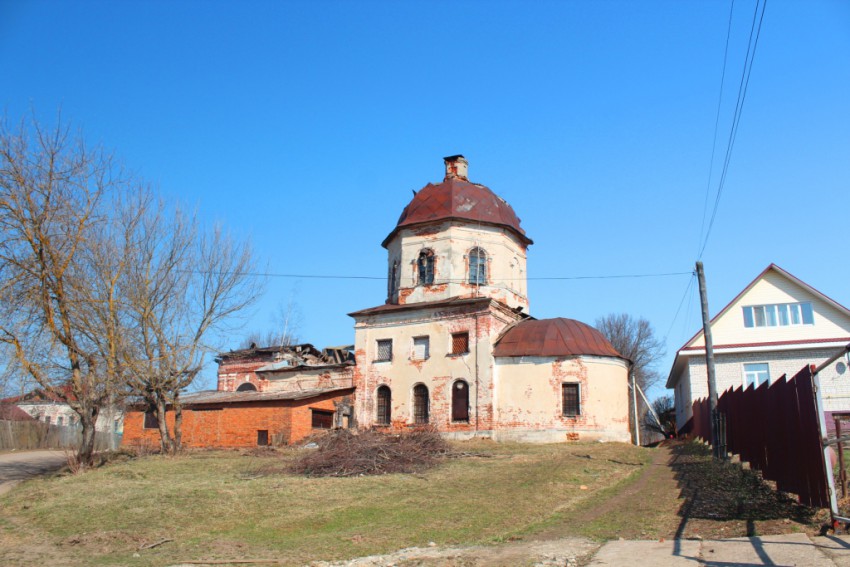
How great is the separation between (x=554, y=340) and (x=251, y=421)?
42.8 ft

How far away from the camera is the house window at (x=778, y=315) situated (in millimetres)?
29062

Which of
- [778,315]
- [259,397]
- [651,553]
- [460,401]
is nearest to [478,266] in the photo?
[460,401]

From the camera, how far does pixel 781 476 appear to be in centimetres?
1056

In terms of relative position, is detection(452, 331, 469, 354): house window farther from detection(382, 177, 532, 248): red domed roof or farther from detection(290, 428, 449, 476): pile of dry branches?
detection(290, 428, 449, 476): pile of dry branches

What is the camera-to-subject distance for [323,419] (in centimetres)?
2989

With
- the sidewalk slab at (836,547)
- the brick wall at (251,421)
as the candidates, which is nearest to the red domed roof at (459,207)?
the brick wall at (251,421)

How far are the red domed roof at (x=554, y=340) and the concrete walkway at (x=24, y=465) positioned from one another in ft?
55.3

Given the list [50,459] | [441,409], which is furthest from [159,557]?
[50,459]

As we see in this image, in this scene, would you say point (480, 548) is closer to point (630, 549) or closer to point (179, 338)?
point (630, 549)

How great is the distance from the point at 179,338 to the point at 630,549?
65.7ft

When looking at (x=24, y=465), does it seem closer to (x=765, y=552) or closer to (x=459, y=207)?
(x=459, y=207)

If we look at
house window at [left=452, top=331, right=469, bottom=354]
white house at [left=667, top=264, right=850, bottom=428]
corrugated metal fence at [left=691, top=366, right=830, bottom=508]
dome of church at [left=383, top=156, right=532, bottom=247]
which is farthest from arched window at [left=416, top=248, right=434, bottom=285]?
corrugated metal fence at [left=691, top=366, right=830, bottom=508]

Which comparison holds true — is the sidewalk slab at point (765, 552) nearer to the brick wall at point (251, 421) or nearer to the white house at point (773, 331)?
the brick wall at point (251, 421)

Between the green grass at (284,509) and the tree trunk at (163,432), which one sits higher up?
the tree trunk at (163,432)
